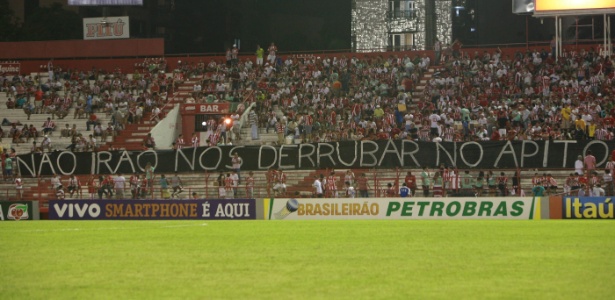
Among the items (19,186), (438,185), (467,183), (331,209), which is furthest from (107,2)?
(467,183)

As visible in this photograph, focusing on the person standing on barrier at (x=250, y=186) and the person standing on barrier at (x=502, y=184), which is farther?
the person standing on barrier at (x=250, y=186)

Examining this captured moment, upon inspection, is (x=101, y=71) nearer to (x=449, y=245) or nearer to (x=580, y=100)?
(x=580, y=100)

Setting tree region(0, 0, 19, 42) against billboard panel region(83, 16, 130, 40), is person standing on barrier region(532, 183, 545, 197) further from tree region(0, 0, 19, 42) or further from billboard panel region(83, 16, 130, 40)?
tree region(0, 0, 19, 42)

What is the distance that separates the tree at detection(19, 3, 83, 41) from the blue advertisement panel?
55278mm

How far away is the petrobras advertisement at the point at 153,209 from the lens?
32.7 meters

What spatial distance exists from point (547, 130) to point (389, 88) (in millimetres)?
9982

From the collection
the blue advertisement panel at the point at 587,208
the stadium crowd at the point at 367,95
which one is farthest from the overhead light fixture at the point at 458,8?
the blue advertisement panel at the point at 587,208

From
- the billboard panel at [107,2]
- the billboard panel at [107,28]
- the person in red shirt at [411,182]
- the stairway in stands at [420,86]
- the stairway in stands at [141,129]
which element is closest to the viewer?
the person in red shirt at [411,182]

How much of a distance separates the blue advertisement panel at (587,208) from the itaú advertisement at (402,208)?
0.97 metres

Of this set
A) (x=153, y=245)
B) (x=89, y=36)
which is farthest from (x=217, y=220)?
(x=89, y=36)

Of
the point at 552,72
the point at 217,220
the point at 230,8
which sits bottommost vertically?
the point at 217,220

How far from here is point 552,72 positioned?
42625 mm

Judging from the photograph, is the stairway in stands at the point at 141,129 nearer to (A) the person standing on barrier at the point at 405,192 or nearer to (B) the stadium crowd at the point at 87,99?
(B) the stadium crowd at the point at 87,99

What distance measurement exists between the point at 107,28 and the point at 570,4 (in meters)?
37.5
